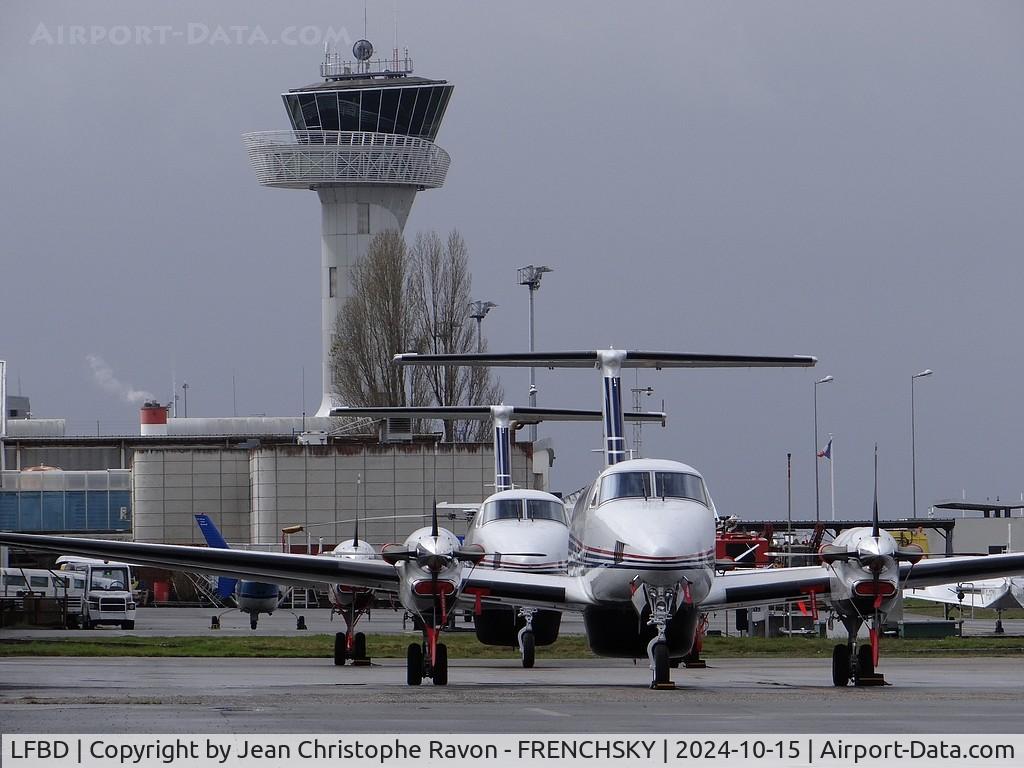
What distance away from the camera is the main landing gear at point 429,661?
75.1 feet

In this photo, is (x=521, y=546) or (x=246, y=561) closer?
(x=246, y=561)

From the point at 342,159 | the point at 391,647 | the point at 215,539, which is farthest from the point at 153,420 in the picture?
the point at 391,647

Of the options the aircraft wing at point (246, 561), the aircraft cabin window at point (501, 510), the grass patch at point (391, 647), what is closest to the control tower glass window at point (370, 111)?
the grass patch at point (391, 647)

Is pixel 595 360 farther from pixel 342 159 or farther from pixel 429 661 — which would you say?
pixel 342 159

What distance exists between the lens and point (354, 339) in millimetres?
81375

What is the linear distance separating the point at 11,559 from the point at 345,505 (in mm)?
21777

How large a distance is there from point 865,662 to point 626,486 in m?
4.25

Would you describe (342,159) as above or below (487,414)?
above

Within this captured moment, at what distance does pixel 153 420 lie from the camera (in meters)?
97.1

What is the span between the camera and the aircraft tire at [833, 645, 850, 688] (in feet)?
74.5

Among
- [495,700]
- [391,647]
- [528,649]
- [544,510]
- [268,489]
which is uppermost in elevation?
[544,510]

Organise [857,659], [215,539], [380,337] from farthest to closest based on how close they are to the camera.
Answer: [380,337], [215,539], [857,659]
